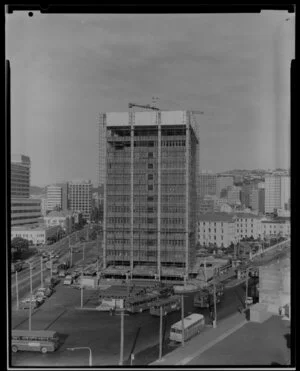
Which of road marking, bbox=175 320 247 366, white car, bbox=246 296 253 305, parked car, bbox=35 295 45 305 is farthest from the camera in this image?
parked car, bbox=35 295 45 305

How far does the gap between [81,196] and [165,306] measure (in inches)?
66.6

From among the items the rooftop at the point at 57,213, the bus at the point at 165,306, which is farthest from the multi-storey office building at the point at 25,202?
the bus at the point at 165,306

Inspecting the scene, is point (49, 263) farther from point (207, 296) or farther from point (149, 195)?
point (149, 195)

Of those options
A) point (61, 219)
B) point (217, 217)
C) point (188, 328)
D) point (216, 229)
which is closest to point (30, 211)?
point (61, 219)

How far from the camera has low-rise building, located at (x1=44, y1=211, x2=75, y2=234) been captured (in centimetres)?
348

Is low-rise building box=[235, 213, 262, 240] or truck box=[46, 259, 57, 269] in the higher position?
low-rise building box=[235, 213, 262, 240]

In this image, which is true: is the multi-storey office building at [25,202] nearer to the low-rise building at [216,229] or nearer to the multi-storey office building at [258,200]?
the multi-storey office building at [258,200]

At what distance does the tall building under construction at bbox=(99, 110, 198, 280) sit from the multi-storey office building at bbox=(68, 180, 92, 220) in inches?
64.8

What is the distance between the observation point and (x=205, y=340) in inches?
108

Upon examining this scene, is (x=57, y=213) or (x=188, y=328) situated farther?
(x=57, y=213)

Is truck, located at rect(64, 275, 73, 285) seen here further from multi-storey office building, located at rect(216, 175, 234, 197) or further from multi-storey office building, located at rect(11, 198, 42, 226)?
multi-storey office building, located at rect(216, 175, 234, 197)

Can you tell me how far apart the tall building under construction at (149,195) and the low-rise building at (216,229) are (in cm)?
26

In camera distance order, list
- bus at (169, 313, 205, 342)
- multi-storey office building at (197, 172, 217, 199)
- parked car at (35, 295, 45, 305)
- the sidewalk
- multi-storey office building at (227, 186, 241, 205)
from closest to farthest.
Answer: the sidewalk < bus at (169, 313, 205, 342) < parked car at (35, 295, 45, 305) < multi-storey office building at (227, 186, 241, 205) < multi-storey office building at (197, 172, 217, 199)

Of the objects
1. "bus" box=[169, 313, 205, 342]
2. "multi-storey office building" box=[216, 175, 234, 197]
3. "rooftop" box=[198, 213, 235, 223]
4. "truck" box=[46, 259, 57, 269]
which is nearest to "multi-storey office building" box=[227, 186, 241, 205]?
"multi-storey office building" box=[216, 175, 234, 197]
